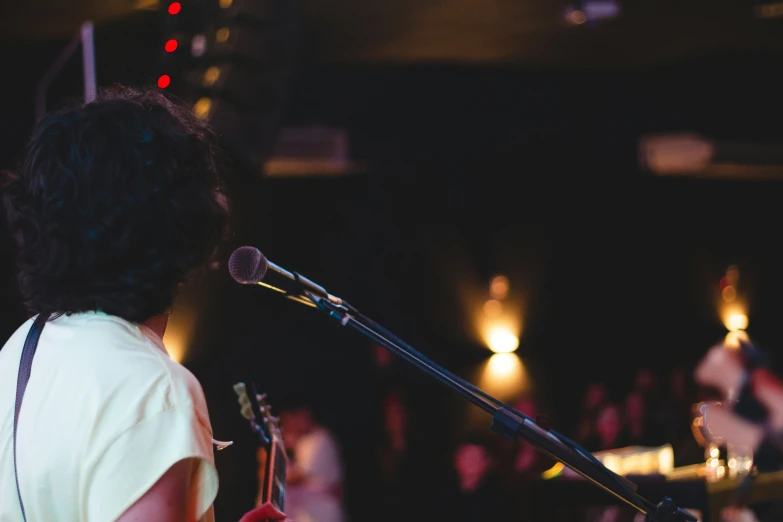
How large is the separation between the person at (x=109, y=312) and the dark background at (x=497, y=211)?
5234 mm

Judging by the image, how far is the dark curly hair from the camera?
0.97 metres

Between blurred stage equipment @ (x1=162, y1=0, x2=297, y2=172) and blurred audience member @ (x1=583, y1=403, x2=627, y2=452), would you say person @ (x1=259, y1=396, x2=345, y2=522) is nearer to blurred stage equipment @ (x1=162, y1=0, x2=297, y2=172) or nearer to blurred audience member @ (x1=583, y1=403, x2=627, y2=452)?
blurred audience member @ (x1=583, y1=403, x2=627, y2=452)

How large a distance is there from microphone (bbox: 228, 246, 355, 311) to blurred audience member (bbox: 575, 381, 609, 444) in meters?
5.98

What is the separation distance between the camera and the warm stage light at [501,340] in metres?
8.00

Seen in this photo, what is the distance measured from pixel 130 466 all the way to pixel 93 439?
0.17 ft

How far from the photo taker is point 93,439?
90 cm

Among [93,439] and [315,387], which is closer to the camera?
[93,439]

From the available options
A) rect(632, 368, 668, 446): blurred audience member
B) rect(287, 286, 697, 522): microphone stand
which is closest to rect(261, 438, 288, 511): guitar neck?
rect(287, 286, 697, 522): microphone stand

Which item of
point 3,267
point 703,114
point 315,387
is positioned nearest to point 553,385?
point 315,387

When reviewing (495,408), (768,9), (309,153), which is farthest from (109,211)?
(768,9)

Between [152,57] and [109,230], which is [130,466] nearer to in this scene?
[109,230]

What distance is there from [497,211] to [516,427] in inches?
261

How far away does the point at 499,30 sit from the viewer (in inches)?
258

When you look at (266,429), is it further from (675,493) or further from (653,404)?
(653,404)
